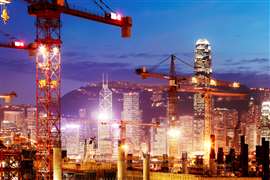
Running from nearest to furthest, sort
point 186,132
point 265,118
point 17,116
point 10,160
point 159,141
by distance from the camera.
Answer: point 10,160
point 265,118
point 17,116
point 186,132
point 159,141

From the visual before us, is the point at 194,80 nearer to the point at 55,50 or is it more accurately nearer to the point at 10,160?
the point at 55,50

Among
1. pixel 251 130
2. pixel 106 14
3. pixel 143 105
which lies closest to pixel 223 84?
pixel 251 130

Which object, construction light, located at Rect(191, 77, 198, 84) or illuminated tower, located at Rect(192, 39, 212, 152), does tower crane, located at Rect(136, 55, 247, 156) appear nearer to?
construction light, located at Rect(191, 77, 198, 84)

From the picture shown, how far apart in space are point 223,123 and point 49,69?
88.3 m

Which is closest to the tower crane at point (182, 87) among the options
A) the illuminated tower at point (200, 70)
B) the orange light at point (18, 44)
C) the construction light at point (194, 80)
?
the construction light at point (194, 80)

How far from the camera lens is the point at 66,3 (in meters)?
39.9

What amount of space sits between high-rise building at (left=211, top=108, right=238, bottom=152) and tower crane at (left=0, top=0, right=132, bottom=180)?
246ft

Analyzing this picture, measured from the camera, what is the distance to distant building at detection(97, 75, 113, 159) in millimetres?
123894

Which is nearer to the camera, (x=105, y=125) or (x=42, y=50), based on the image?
(x=42, y=50)

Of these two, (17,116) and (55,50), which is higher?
(55,50)

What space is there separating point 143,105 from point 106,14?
115 m

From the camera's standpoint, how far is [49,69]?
40.4 m

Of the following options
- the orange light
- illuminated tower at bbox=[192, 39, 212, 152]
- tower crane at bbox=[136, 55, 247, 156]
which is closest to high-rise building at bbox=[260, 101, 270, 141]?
illuminated tower at bbox=[192, 39, 212, 152]

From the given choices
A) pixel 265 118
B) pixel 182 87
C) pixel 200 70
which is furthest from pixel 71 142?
pixel 182 87
